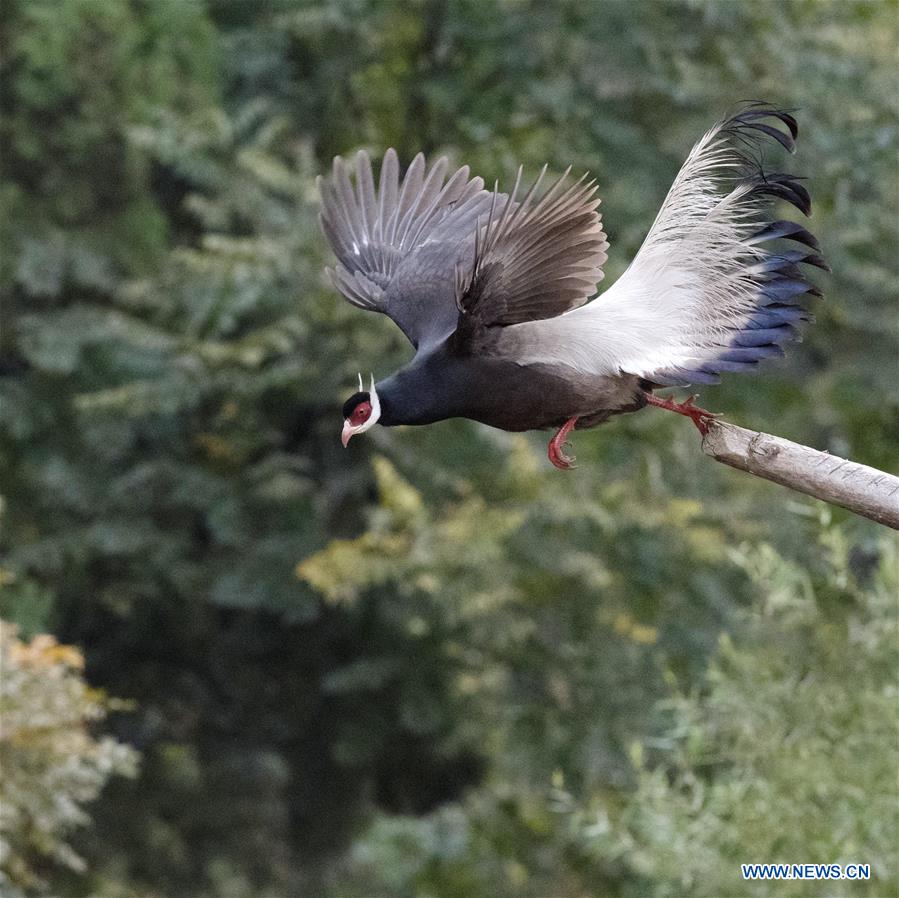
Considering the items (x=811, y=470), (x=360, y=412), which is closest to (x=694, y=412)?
(x=811, y=470)

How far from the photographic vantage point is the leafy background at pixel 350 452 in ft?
32.4

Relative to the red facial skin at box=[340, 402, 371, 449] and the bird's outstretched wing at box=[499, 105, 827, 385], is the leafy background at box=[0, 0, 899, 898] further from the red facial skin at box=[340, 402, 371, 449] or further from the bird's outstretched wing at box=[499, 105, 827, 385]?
the red facial skin at box=[340, 402, 371, 449]

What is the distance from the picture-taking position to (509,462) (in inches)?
379

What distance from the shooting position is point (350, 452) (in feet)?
36.3

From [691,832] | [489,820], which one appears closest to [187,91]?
[489,820]

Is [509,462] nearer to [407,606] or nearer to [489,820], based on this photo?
[407,606]

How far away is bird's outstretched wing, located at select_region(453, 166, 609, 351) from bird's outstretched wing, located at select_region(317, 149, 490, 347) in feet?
2.05

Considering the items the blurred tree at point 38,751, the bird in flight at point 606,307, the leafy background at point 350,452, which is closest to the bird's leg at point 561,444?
the bird in flight at point 606,307

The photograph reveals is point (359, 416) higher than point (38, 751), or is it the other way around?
point (359, 416)

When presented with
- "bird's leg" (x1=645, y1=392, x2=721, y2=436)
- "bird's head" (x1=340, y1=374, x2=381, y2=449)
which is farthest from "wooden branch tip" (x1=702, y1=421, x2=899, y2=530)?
"bird's head" (x1=340, y1=374, x2=381, y2=449)

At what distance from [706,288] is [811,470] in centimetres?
64

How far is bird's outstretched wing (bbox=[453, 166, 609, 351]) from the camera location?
3684mm

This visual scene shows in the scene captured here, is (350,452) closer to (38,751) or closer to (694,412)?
(38,751)

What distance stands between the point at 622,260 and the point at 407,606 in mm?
2419
